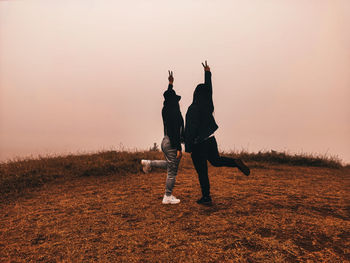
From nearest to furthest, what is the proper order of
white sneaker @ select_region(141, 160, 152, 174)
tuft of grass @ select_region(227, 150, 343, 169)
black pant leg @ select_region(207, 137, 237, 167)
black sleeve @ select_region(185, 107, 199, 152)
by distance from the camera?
black sleeve @ select_region(185, 107, 199, 152) < black pant leg @ select_region(207, 137, 237, 167) < white sneaker @ select_region(141, 160, 152, 174) < tuft of grass @ select_region(227, 150, 343, 169)

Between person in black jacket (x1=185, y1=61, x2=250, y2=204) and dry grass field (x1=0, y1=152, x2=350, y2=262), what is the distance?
986 millimetres

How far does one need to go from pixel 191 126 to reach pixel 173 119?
1.32ft

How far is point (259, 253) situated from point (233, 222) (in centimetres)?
99

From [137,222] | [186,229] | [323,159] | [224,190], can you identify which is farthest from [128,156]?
[323,159]

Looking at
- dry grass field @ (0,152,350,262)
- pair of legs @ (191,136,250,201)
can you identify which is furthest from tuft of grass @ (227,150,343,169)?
pair of legs @ (191,136,250,201)

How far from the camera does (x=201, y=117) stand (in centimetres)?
470

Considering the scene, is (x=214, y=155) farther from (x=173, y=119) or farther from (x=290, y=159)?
(x=290, y=159)

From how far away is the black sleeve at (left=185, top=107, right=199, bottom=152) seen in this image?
463 cm

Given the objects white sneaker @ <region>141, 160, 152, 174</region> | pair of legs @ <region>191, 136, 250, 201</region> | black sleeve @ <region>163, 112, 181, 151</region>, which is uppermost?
black sleeve @ <region>163, 112, 181, 151</region>

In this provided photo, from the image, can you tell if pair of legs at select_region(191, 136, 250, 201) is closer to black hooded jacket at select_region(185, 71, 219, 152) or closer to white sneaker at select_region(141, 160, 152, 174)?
→ black hooded jacket at select_region(185, 71, 219, 152)

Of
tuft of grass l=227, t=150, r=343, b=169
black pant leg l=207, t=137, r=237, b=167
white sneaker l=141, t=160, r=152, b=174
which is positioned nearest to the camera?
black pant leg l=207, t=137, r=237, b=167

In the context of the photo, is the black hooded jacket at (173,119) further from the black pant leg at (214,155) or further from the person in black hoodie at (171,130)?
the black pant leg at (214,155)

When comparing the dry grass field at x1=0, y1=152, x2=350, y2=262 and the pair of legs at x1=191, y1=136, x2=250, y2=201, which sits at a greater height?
the pair of legs at x1=191, y1=136, x2=250, y2=201

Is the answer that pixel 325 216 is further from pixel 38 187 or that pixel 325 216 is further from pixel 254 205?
pixel 38 187
